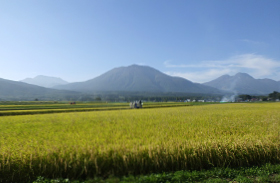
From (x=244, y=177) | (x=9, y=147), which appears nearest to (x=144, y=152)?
(x=244, y=177)

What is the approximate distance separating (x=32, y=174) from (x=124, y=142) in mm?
3316

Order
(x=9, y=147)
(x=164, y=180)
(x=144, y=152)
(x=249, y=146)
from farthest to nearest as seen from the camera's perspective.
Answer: (x=249, y=146)
(x=9, y=147)
(x=144, y=152)
(x=164, y=180)

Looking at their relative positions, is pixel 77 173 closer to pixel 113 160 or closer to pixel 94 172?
→ pixel 94 172

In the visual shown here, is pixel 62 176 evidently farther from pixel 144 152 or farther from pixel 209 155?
pixel 209 155

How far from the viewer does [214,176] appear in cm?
645

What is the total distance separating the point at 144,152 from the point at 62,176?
2.88 m

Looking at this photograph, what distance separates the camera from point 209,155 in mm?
7227

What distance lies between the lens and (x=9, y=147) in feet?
23.6

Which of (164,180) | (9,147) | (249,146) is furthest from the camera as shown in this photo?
(249,146)

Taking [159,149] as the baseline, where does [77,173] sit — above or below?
below

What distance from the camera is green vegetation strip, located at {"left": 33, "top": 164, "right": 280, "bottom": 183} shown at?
576cm

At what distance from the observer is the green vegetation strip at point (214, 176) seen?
5758 mm

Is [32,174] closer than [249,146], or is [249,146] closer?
[32,174]

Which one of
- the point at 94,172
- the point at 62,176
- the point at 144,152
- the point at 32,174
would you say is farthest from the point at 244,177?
the point at 32,174
